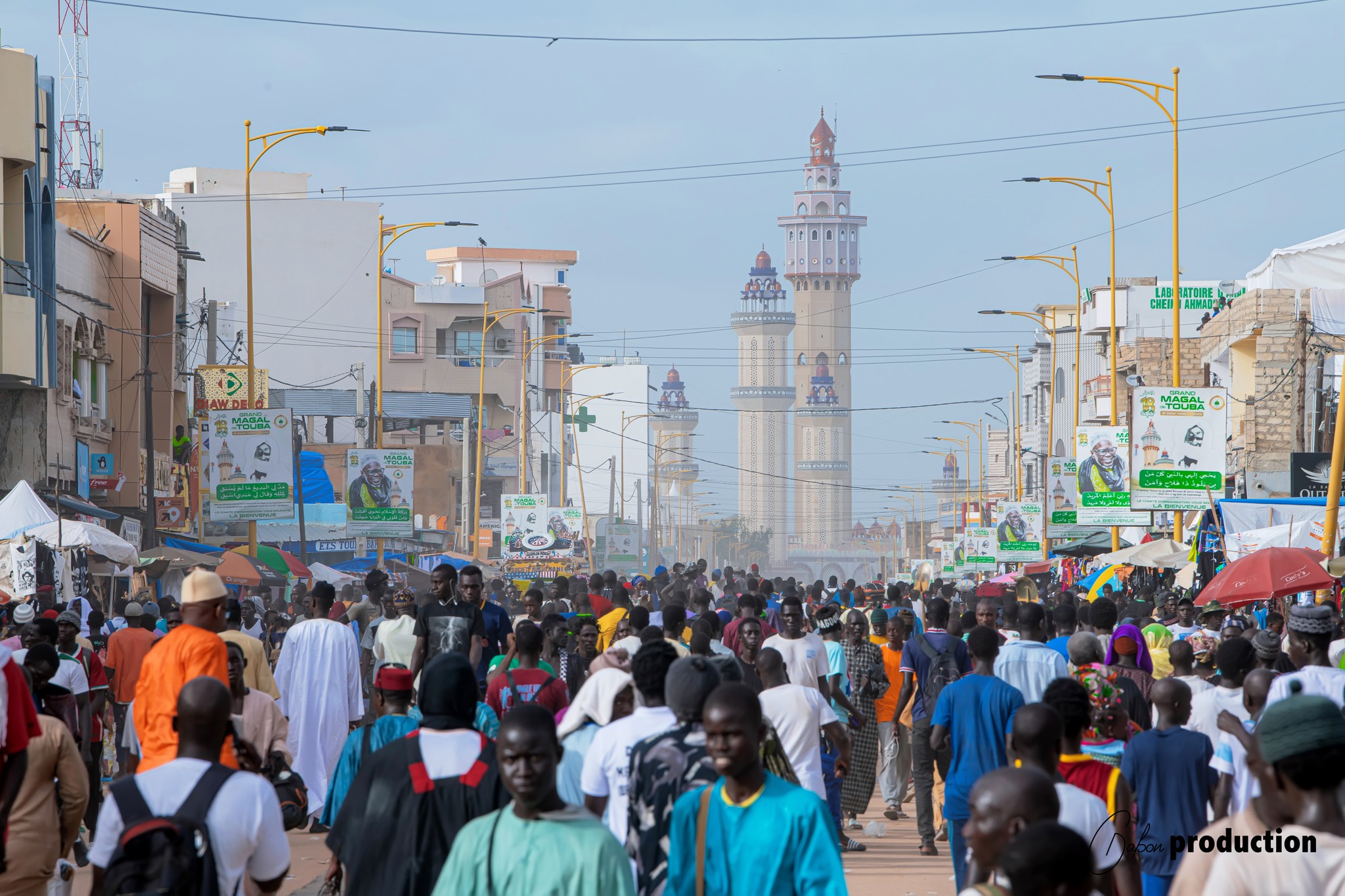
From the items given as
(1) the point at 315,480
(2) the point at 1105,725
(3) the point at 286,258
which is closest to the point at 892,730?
(2) the point at 1105,725

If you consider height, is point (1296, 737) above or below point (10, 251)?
below

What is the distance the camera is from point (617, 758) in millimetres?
6379

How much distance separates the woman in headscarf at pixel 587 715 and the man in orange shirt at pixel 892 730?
5.91 metres

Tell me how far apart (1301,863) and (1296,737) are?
330 mm

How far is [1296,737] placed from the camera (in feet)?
13.4

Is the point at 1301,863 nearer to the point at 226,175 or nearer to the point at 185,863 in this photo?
the point at 185,863

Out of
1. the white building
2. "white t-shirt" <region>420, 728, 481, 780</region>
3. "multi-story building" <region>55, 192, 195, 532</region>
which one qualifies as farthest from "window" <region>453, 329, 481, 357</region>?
"white t-shirt" <region>420, 728, 481, 780</region>

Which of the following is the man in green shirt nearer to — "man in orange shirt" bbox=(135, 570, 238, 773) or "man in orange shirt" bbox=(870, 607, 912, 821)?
"man in orange shirt" bbox=(135, 570, 238, 773)

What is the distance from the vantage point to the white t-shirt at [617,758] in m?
6.33

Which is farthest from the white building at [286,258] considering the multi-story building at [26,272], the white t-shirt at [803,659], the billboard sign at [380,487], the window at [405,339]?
the white t-shirt at [803,659]

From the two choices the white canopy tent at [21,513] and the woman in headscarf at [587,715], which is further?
the white canopy tent at [21,513]

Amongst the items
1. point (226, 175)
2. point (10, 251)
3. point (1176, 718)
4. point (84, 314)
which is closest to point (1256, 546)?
point (1176, 718)

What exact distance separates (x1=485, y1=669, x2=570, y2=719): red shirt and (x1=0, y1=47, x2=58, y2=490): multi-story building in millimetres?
20066

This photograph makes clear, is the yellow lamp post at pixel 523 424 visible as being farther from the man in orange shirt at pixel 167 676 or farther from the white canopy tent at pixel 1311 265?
the man in orange shirt at pixel 167 676
